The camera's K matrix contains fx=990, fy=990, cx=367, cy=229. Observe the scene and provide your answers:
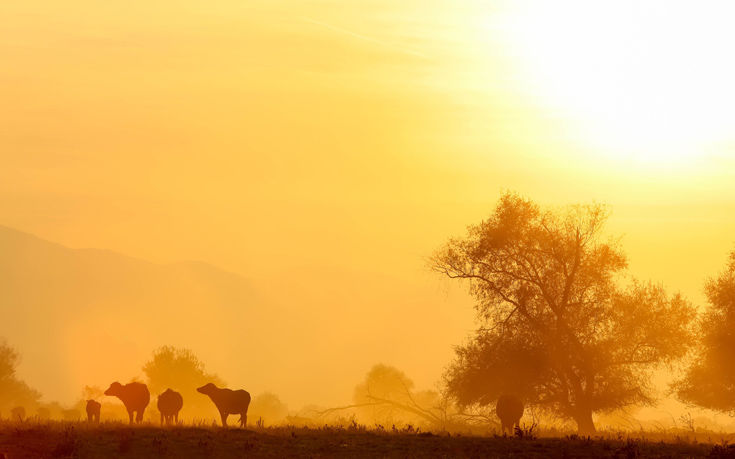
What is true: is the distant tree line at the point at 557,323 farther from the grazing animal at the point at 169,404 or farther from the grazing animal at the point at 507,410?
the grazing animal at the point at 169,404

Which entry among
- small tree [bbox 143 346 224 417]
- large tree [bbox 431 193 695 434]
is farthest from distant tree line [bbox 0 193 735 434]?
small tree [bbox 143 346 224 417]

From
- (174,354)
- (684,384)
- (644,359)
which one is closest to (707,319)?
(684,384)

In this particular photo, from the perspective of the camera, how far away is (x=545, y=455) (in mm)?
31766

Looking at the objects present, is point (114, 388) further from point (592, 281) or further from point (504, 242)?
point (592, 281)

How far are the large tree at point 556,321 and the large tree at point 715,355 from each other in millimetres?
5795

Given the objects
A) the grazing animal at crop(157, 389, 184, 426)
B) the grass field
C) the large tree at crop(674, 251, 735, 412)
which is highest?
the large tree at crop(674, 251, 735, 412)

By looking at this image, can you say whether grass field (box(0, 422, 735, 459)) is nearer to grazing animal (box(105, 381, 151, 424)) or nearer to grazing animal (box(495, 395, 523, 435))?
grazing animal (box(495, 395, 523, 435))

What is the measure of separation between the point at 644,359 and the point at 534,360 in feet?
20.5

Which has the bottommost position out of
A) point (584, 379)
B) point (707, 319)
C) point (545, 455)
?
point (545, 455)

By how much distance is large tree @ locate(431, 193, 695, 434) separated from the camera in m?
51.1

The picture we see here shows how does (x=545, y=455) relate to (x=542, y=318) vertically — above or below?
below

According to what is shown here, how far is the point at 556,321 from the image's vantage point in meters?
51.6

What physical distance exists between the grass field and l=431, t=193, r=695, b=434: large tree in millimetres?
15498

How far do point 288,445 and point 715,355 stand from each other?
3402cm
